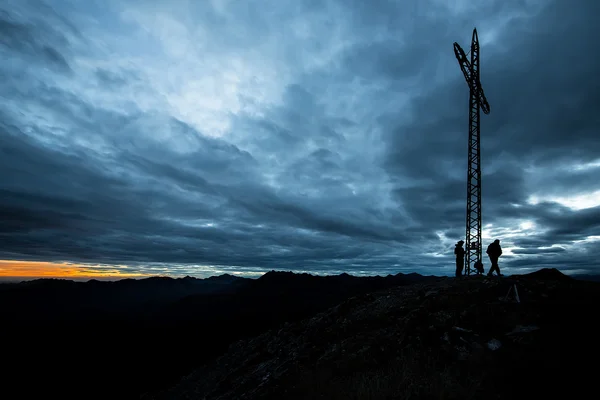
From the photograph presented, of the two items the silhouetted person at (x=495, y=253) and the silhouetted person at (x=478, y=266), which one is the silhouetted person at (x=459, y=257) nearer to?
the silhouetted person at (x=478, y=266)

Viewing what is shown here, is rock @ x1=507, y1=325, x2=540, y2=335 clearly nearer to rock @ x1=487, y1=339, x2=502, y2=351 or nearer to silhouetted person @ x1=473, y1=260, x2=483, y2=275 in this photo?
rock @ x1=487, y1=339, x2=502, y2=351

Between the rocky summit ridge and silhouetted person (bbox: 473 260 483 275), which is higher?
silhouetted person (bbox: 473 260 483 275)

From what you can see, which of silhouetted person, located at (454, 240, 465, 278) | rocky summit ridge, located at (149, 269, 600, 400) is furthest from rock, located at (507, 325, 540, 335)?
silhouetted person, located at (454, 240, 465, 278)

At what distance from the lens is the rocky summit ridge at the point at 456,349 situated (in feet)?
28.3

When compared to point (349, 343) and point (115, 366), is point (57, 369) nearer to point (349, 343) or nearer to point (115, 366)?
point (115, 366)

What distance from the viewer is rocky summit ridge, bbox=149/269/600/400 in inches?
340

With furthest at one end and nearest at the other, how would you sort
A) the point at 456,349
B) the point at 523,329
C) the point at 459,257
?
the point at 459,257, the point at 523,329, the point at 456,349

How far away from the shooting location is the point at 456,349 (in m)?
11.5

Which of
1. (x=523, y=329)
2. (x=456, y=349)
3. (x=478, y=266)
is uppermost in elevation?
(x=478, y=266)

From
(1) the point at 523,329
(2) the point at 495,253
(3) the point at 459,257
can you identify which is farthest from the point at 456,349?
(3) the point at 459,257

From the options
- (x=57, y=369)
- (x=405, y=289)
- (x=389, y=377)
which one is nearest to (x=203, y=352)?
(x=57, y=369)

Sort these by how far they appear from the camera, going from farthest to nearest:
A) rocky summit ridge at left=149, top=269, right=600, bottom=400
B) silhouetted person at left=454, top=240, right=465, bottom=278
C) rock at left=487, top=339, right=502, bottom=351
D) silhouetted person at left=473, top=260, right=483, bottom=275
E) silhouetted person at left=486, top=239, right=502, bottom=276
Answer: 1. silhouetted person at left=473, top=260, right=483, bottom=275
2. silhouetted person at left=454, top=240, right=465, bottom=278
3. silhouetted person at left=486, top=239, right=502, bottom=276
4. rock at left=487, top=339, right=502, bottom=351
5. rocky summit ridge at left=149, top=269, right=600, bottom=400

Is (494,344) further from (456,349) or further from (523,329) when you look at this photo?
(523,329)

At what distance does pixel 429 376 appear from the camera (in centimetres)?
952
